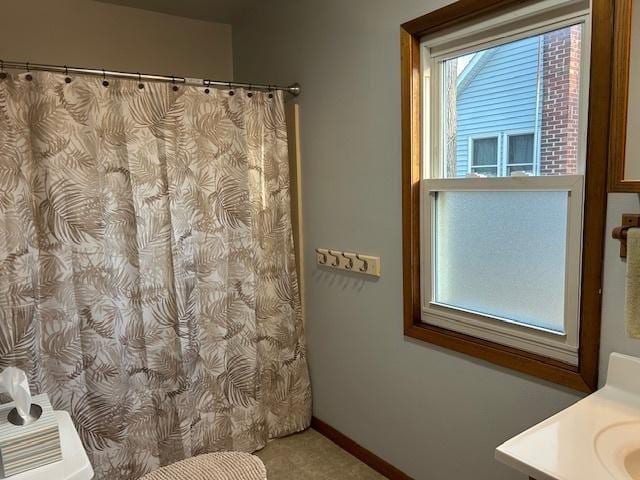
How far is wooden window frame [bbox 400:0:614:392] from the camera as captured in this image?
1.31m

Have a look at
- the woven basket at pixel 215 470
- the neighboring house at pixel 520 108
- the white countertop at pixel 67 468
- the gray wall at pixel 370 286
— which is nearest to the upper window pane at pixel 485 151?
the neighboring house at pixel 520 108

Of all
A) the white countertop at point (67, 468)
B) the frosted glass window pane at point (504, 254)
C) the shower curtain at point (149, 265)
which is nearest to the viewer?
the white countertop at point (67, 468)

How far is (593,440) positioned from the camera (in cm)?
111

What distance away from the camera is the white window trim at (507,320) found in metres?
1.46

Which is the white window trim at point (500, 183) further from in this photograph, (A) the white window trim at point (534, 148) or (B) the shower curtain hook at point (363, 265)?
Result: (B) the shower curtain hook at point (363, 265)

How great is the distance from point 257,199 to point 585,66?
1524 millimetres

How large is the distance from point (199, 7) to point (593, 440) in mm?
2709

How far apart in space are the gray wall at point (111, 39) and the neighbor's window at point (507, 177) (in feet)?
5.31

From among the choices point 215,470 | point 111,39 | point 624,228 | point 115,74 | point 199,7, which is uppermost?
point 199,7

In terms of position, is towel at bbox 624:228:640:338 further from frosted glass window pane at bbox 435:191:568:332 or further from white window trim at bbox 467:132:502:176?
white window trim at bbox 467:132:502:176

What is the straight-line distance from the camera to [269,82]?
269cm

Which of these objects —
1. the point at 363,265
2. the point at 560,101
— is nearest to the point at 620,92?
the point at 560,101

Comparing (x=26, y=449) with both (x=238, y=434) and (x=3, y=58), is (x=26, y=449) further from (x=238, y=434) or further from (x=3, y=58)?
(x=3, y=58)

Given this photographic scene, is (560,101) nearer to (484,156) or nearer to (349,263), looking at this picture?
(484,156)
